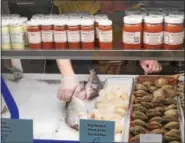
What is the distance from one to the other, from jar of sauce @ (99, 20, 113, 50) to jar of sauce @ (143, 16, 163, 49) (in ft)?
0.39

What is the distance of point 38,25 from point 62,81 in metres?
0.35

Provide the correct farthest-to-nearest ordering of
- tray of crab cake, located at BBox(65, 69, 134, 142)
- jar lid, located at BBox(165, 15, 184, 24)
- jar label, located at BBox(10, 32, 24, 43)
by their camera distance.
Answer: tray of crab cake, located at BBox(65, 69, 134, 142), jar label, located at BBox(10, 32, 24, 43), jar lid, located at BBox(165, 15, 184, 24)

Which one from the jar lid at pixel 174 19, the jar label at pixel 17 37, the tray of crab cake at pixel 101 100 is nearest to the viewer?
the jar lid at pixel 174 19

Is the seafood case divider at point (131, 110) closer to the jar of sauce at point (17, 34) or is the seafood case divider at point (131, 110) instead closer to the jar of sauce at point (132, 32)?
the jar of sauce at point (132, 32)

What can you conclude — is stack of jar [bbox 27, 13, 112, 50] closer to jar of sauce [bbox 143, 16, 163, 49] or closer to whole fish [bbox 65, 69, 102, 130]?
jar of sauce [bbox 143, 16, 163, 49]

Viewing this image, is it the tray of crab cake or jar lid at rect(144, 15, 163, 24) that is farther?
the tray of crab cake

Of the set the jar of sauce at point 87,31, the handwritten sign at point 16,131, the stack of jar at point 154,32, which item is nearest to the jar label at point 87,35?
the jar of sauce at point 87,31

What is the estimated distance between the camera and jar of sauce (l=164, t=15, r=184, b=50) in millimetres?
1158

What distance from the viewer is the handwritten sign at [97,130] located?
1.24 metres

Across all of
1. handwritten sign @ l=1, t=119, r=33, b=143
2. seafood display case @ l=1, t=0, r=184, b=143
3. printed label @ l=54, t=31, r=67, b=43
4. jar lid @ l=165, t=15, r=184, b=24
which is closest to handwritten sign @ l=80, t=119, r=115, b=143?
seafood display case @ l=1, t=0, r=184, b=143

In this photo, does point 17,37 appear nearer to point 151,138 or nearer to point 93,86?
point 93,86

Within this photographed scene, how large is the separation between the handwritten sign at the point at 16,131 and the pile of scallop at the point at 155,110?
378 millimetres

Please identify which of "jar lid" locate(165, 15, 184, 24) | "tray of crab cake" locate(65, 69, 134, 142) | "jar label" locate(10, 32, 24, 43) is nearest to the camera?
"jar lid" locate(165, 15, 184, 24)

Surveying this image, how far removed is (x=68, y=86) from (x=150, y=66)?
14.3 inches
